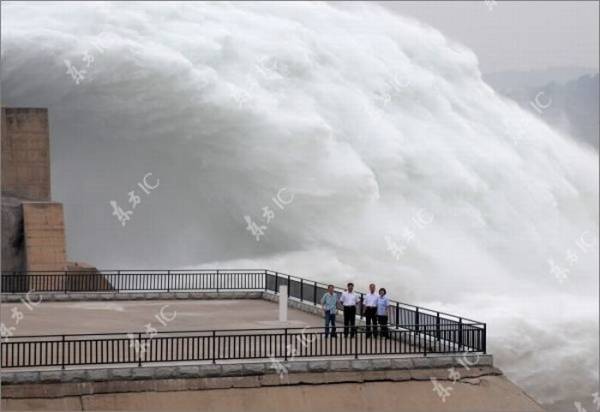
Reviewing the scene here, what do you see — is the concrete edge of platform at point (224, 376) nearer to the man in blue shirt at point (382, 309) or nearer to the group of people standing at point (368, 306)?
the group of people standing at point (368, 306)

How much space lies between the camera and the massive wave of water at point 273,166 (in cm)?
5056

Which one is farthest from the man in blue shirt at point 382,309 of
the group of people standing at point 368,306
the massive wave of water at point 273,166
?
the massive wave of water at point 273,166

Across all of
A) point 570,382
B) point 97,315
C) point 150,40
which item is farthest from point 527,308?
point 97,315

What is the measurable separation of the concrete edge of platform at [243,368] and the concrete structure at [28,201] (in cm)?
1465

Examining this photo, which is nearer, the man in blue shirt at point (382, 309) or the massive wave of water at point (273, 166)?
the man in blue shirt at point (382, 309)

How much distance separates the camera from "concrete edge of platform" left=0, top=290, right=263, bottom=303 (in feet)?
90.5

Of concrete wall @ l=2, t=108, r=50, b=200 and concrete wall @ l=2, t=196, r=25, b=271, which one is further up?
concrete wall @ l=2, t=108, r=50, b=200

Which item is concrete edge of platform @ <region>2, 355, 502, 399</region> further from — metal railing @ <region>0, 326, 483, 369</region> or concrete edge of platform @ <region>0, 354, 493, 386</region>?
metal railing @ <region>0, 326, 483, 369</region>

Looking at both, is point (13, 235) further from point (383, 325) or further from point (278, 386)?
point (278, 386)

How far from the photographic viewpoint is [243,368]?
18.0m

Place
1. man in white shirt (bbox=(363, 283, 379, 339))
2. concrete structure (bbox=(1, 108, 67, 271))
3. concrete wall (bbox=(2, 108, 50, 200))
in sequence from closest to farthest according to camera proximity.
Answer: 1. man in white shirt (bbox=(363, 283, 379, 339))
2. concrete structure (bbox=(1, 108, 67, 271))
3. concrete wall (bbox=(2, 108, 50, 200))

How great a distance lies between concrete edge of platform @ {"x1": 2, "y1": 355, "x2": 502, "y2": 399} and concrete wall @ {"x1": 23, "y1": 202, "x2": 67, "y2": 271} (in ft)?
47.8

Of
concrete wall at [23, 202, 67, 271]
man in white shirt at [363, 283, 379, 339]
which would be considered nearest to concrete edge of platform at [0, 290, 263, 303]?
concrete wall at [23, 202, 67, 271]

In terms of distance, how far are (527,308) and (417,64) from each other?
77.5 ft
